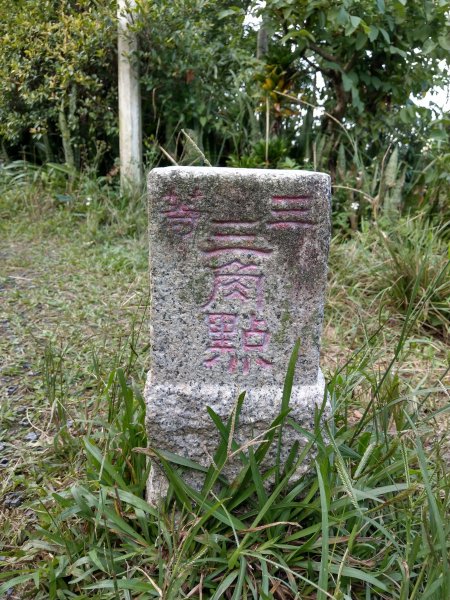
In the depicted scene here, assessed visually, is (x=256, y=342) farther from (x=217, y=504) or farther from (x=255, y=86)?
(x=255, y=86)

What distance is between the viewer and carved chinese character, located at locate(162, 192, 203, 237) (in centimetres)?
136

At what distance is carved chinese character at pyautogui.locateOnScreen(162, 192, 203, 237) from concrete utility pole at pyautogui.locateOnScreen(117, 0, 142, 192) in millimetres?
3038

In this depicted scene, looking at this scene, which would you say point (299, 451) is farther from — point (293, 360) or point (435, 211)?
point (435, 211)

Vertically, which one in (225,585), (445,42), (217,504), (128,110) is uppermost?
(445,42)

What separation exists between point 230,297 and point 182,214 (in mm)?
237

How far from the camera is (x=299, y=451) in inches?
59.6

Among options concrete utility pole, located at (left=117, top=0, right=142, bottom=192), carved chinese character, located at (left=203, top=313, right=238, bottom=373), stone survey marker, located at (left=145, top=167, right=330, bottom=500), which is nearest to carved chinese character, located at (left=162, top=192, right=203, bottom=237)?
stone survey marker, located at (left=145, top=167, right=330, bottom=500)

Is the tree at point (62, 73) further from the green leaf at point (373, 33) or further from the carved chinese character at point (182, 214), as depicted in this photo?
the carved chinese character at point (182, 214)

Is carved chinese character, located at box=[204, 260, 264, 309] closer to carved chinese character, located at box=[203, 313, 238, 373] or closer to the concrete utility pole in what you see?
carved chinese character, located at box=[203, 313, 238, 373]

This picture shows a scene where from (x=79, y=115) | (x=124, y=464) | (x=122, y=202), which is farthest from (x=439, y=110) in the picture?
(x=124, y=464)

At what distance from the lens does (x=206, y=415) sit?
148cm

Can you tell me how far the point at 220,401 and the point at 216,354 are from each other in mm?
121

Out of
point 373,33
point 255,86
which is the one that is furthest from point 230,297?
point 255,86

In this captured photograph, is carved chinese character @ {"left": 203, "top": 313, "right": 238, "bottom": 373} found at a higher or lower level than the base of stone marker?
higher
